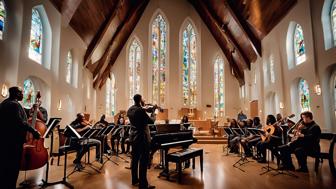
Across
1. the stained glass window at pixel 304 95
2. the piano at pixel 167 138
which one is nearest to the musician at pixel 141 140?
the piano at pixel 167 138

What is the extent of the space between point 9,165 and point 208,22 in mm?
14997

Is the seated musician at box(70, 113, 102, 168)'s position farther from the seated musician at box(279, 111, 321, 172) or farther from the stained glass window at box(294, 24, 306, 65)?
the stained glass window at box(294, 24, 306, 65)

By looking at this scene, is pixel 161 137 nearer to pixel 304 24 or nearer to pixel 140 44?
pixel 304 24

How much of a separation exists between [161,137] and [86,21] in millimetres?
7718

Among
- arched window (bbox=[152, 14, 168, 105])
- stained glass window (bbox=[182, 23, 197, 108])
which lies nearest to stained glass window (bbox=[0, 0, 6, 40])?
arched window (bbox=[152, 14, 168, 105])

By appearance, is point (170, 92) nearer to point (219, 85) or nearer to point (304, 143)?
point (219, 85)

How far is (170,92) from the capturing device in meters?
16.1

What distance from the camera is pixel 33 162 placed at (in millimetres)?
3248

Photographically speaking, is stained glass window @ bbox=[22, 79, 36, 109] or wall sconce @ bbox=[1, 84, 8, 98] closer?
wall sconce @ bbox=[1, 84, 8, 98]

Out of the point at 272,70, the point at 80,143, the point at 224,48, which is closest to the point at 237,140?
the point at 80,143

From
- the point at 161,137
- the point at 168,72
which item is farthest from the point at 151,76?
the point at 161,137

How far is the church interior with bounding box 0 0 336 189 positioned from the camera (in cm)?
381

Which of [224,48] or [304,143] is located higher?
[224,48]

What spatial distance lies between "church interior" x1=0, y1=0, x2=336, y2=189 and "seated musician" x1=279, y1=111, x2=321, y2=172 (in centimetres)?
2
